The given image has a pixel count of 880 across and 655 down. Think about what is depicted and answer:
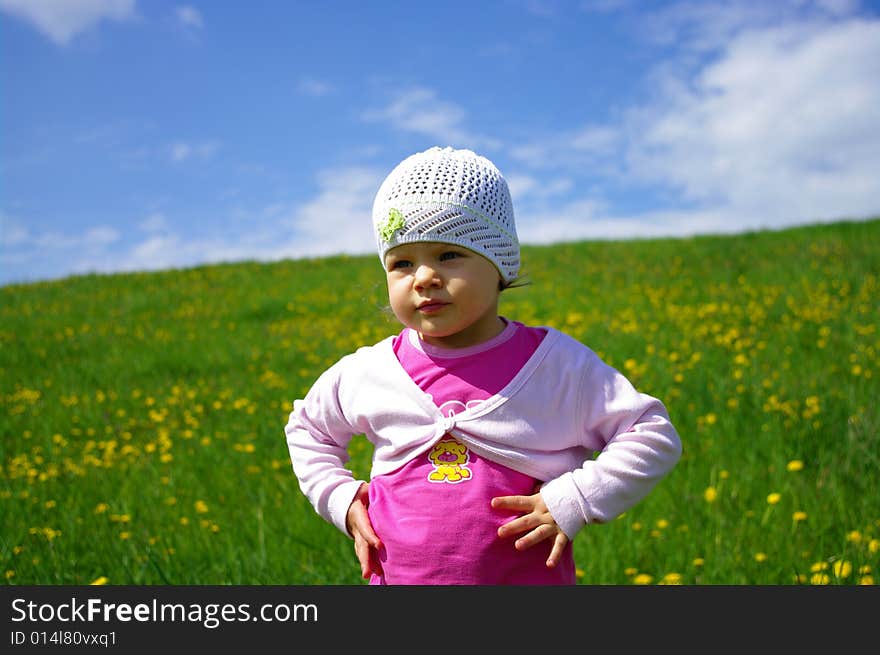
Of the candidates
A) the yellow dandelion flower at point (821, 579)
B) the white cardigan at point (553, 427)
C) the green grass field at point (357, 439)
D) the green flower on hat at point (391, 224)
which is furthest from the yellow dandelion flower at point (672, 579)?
the green flower on hat at point (391, 224)

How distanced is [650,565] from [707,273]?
31.9 feet

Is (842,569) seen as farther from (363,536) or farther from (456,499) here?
(363,536)

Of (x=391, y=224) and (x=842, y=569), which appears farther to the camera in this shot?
(x=842, y=569)

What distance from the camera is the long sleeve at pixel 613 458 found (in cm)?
195

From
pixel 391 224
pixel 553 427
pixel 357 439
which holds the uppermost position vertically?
pixel 357 439

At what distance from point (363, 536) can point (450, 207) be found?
37.8 inches

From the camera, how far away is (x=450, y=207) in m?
2.04

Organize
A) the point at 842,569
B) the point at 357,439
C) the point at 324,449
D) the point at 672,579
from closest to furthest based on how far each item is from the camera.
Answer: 1. the point at 324,449
2. the point at 842,569
3. the point at 672,579
4. the point at 357,439

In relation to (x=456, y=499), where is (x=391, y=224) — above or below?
above

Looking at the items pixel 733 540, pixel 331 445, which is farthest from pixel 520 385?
pixel 733 540

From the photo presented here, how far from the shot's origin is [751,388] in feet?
18.4

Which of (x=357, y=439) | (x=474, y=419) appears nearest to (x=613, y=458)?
(x=474, y=419)

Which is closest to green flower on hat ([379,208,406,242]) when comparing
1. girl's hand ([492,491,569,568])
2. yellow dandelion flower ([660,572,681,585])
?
girl's hand ([492,491,569,568])

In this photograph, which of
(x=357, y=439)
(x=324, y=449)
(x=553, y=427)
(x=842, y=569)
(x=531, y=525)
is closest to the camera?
(x=531, y=525)
